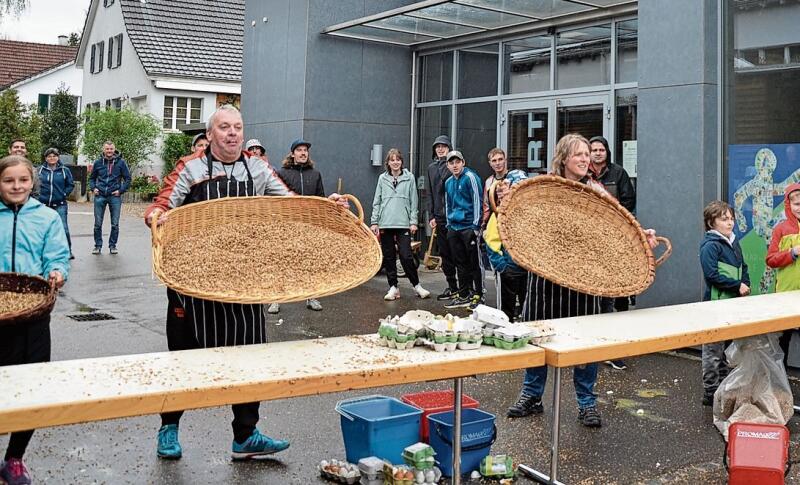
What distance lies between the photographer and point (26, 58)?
174ft

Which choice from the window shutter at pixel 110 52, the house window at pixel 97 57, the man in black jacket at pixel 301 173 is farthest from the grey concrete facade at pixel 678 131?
the house window at pixel 97 57

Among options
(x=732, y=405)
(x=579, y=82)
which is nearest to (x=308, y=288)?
(x=732, y=405)

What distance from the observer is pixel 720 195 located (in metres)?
8.10

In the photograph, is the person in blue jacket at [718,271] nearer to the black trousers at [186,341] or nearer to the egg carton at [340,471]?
the egg carton at [340,471]

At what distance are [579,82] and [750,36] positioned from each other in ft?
12.8

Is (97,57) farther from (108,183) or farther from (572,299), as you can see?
(572,299)

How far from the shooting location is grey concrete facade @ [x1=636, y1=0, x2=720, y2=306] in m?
8.02

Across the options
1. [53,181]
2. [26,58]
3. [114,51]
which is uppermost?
[26,58]

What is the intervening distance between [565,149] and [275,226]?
210 cm

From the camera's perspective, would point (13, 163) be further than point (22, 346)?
Yes

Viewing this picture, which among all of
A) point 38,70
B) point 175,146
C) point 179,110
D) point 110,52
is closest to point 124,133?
point 175,146

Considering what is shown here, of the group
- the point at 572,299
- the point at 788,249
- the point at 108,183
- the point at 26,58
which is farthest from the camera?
the point at 26,58

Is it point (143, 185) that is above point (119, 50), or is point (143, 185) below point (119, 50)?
below

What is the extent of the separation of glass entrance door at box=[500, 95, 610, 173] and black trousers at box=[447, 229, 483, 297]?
7.09ft
